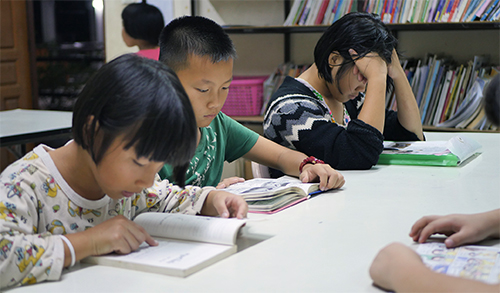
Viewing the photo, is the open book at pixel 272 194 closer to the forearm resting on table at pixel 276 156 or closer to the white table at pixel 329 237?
the white table at pixel 329 237

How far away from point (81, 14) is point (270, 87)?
79.3 inches

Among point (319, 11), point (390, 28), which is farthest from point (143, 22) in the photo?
point (390, 28)

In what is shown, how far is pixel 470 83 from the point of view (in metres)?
2.72

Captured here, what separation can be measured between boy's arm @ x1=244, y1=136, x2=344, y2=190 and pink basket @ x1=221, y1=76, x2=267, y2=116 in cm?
177

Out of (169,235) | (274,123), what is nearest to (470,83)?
(274,123)

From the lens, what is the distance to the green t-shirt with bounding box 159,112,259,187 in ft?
4.55

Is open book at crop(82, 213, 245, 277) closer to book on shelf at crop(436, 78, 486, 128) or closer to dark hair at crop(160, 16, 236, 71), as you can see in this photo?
dark hair at crop(160, 16, 236, 71)

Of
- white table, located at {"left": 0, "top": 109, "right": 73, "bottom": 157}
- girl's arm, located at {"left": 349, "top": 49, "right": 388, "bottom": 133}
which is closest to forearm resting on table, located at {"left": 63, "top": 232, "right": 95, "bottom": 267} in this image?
girl's arm, located at {"left": 349, "top": 49, "right": 388, "bottom": 133}

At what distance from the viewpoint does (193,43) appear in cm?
127

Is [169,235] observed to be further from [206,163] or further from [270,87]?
[270,87]

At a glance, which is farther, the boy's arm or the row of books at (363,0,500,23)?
the row of books at (363,0,500,23)

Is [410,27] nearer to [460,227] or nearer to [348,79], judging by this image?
[348,79]

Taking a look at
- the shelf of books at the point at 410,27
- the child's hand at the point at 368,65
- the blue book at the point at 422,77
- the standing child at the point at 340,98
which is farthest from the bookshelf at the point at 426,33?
the child's hand at the point at 368,65

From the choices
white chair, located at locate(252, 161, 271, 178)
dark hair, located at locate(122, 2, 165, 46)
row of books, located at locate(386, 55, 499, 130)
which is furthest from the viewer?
dark hair, located at locate(122, 2, 165, 46)
